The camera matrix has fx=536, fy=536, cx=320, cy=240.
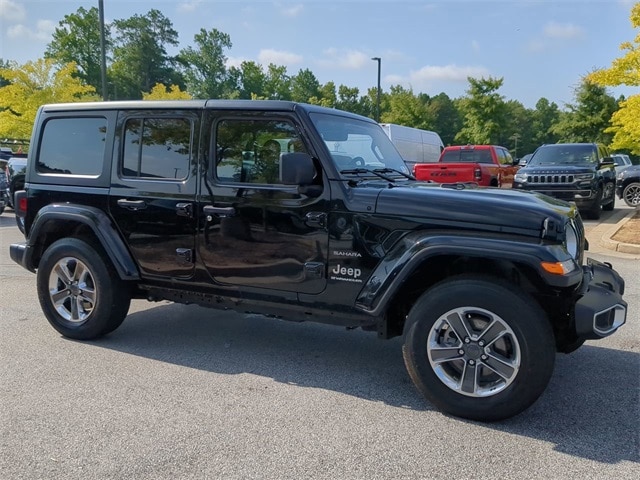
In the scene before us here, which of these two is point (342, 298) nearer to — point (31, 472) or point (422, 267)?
point (422, 267)

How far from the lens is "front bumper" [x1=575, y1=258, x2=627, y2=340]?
3.11m

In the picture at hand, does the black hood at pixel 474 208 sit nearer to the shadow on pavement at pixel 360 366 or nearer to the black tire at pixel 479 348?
the black tire at pixel 479 348

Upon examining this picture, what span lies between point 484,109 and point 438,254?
4256 cm

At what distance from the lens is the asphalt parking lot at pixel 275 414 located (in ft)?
9.08

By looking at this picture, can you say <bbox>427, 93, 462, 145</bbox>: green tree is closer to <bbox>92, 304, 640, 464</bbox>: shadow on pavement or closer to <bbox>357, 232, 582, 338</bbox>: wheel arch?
<bbox>92, 304, 640, 464</bbox>: shadow on pavement

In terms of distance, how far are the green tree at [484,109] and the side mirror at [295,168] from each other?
41716 mm

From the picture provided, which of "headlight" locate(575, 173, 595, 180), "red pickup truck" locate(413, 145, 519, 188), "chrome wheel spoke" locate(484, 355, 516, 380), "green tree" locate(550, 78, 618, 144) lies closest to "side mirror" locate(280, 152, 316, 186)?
"chrome wheel spoke" locate(484, 355, 516, 380)

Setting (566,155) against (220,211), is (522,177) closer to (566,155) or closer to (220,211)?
(566,155)

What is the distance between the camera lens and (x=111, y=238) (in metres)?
4.41

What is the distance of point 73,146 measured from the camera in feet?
15.4

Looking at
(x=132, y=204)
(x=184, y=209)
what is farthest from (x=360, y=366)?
(x=132, y=204)

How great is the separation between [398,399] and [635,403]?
5.03 feet

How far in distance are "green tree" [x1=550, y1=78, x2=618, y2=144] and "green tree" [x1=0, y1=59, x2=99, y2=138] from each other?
3932 centimetres

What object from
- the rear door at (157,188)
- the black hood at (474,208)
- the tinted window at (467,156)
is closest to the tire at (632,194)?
the tinted window at (467,156)
